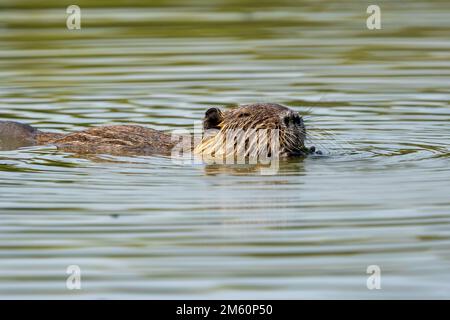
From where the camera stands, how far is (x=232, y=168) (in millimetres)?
9484

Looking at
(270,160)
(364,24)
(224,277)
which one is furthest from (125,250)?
(364,24)

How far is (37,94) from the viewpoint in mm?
13234

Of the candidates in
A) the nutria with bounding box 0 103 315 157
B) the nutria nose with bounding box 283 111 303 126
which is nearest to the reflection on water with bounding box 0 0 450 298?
the nutria with bounding box 0 103 315 157

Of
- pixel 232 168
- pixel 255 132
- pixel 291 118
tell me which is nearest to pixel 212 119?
pixel 255 132

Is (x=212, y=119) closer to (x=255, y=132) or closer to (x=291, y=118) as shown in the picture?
(x=255, y=132)

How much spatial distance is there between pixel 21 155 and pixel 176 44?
6.04 metres

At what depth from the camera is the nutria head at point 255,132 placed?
9.53 metres

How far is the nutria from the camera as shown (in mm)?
9570

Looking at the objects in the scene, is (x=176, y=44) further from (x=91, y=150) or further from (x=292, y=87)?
(x=91, y=150)

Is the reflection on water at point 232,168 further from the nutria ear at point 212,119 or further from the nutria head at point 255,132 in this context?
the nutria ear at point 212,119

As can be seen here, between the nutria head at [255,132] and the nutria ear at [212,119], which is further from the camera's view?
the nutria ear at [212,119]

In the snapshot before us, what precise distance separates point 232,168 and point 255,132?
371 millimetres

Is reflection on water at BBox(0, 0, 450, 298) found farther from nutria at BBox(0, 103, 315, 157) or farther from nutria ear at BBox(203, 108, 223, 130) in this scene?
nutria ear at BBox(203, 108, 223, 130)

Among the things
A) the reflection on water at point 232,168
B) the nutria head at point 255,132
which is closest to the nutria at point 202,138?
the nutria head at point 255,132
